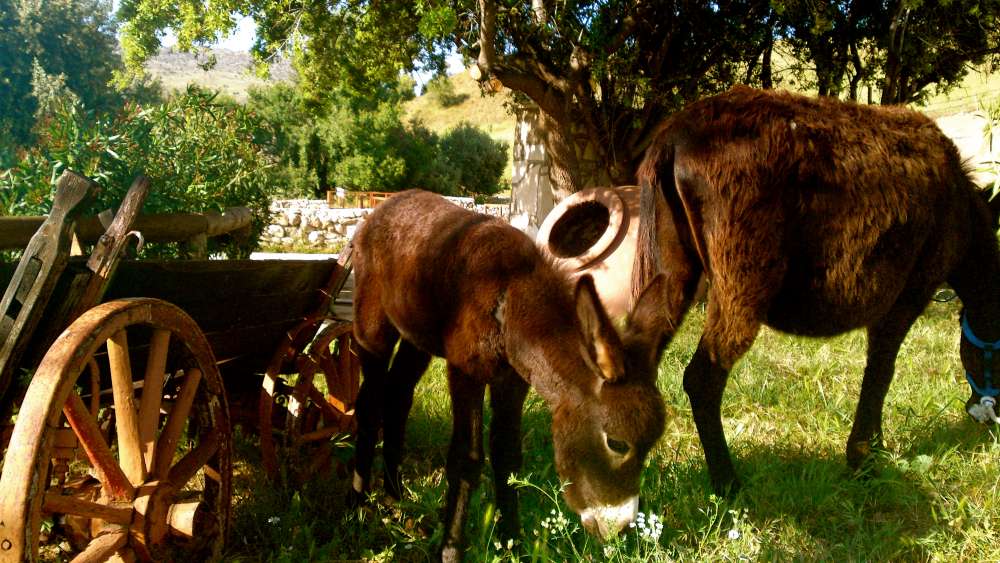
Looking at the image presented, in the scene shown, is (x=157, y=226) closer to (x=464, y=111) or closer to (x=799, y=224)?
(x=799, y=224)

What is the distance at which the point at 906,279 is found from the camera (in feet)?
11.7

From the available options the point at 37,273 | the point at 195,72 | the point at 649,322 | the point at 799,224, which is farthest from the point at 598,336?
the point at 195,72

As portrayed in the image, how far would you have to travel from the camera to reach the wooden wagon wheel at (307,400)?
3.39 meters

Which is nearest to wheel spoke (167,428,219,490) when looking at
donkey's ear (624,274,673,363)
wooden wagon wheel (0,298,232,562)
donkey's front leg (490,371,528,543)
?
wooden wagon wheel (0,298,232,562)

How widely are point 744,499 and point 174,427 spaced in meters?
2.73

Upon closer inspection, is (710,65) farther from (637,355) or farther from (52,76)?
(52,76)

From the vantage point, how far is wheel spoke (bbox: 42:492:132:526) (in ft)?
6.19

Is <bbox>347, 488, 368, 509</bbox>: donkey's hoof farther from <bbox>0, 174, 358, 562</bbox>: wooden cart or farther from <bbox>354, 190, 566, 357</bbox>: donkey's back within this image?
<bbox>354, 190, 566, 357</bbox>: donkey's back

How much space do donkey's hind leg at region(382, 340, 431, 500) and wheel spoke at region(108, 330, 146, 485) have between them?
4.61 feet

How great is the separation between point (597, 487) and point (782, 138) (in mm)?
1959

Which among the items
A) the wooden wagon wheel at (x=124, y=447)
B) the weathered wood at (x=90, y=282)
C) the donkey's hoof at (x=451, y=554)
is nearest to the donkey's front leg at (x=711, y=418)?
the donkey's hoof at (x=451, y=554)

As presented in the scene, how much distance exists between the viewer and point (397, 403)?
11.5 ft

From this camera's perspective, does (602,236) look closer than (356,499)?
No

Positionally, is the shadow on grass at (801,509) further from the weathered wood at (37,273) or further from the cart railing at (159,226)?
the cart railing at (159,226)
